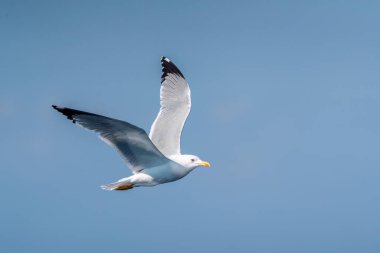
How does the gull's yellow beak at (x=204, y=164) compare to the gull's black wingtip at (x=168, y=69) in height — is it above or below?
below

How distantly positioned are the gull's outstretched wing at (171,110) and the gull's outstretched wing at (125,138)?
1498 millimetres

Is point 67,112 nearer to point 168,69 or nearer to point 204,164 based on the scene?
point 204,164

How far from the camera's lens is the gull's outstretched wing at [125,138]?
11875 millimetres

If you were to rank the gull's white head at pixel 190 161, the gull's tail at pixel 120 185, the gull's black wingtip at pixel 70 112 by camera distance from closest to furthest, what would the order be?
the gull's black wingtip at pixel 70 112 < the gull's tail at pixel 120 185 < the gull's white head at pixel 190 161

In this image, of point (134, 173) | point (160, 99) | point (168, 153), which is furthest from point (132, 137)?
point (160, 99)

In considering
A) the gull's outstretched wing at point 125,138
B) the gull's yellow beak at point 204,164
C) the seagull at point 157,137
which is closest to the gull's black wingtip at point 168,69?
the seagull at point 157,137

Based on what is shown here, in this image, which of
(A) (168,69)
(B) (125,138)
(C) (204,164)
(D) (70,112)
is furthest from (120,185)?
(A) (168,69)

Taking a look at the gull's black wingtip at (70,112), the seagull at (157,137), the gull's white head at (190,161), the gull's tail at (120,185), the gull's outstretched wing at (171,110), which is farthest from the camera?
the gull's outstretched wing at (171,110)

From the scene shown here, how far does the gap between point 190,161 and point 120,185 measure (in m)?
1.56

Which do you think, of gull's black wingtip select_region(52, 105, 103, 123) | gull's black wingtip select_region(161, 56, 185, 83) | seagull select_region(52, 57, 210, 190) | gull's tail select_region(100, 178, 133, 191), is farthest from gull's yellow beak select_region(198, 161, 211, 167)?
gull's black wingtip select_region(161, 56, 185, 83)

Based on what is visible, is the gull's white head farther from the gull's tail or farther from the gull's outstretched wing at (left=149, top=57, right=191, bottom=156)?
the gull's tail

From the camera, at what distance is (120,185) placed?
13.5 metres

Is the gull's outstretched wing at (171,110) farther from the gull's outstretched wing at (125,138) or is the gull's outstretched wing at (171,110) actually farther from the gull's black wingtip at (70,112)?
the gull's black wingtip at (70,112)

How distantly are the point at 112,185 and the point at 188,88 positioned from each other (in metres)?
4.03
